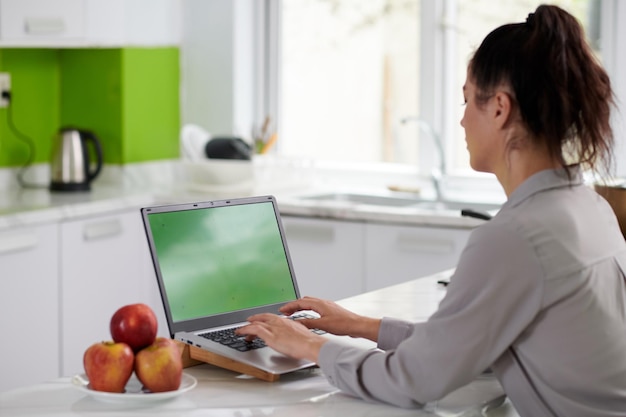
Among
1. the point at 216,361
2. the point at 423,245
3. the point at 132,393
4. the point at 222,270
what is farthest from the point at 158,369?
the point at 423,245

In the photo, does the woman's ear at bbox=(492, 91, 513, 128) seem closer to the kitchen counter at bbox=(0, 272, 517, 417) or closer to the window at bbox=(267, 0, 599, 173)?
the kitchen counter at bbox=(0, 272, 517, 417)

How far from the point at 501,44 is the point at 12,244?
2.23 m

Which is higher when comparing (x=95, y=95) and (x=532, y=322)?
(x=95, y=95)

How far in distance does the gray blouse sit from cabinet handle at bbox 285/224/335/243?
2.09 metres

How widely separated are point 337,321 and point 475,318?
0.46 meters

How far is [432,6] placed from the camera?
418cm

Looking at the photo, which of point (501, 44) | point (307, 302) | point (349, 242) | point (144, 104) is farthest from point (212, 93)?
point (501, 44)

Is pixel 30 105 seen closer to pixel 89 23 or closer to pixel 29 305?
pixel 89 23

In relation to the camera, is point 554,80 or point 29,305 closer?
point 554,80

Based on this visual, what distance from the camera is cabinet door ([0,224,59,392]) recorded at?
340 cm

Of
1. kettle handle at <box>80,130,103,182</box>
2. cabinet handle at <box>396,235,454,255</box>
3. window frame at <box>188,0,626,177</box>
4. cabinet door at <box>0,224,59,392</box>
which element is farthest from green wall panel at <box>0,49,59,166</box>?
cabinet handle at <box>396,235,454,255</box>

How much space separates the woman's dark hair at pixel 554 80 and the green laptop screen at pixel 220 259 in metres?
0.59

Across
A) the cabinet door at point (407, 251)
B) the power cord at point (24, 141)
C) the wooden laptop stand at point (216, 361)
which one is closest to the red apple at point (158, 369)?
the wooden laptop stand at point (216, 361)

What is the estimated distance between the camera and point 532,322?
5.09 feet
